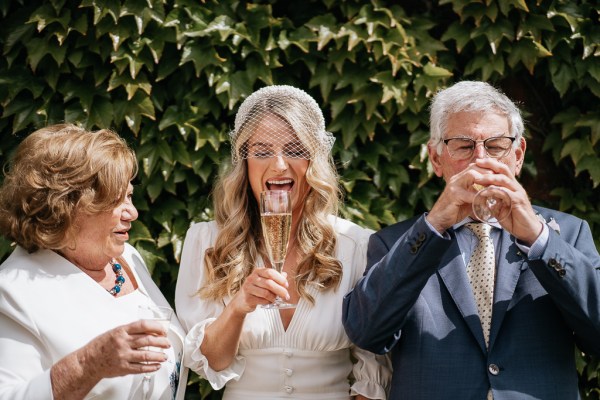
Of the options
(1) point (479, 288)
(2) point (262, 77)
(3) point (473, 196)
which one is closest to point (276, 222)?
(3) point (473, 196)

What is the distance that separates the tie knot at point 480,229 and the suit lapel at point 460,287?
12 cm

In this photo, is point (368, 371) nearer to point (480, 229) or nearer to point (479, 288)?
point (479, 288)

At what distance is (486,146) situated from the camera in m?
3.48

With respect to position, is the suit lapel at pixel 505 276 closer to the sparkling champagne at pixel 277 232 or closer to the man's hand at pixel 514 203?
the man's hand at pixel 514 203

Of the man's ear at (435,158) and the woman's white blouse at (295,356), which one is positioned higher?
the man's ear at (435,158)

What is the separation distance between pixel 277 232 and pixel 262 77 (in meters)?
1.63

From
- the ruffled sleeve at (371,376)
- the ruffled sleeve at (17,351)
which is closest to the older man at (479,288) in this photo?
the ruffled sleeve at (371,376)

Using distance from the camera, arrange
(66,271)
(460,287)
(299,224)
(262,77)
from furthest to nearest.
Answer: (262,77), (299,224), (460,287), (66,271)

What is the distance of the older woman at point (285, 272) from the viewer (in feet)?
12.0

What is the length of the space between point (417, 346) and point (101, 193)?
152cm

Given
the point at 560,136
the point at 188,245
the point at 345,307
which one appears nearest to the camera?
the point at 345,307

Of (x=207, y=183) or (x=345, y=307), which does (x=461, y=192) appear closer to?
(x=345, y=307)

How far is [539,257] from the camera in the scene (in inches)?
121

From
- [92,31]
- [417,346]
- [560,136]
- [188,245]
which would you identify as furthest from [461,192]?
[92,31]
